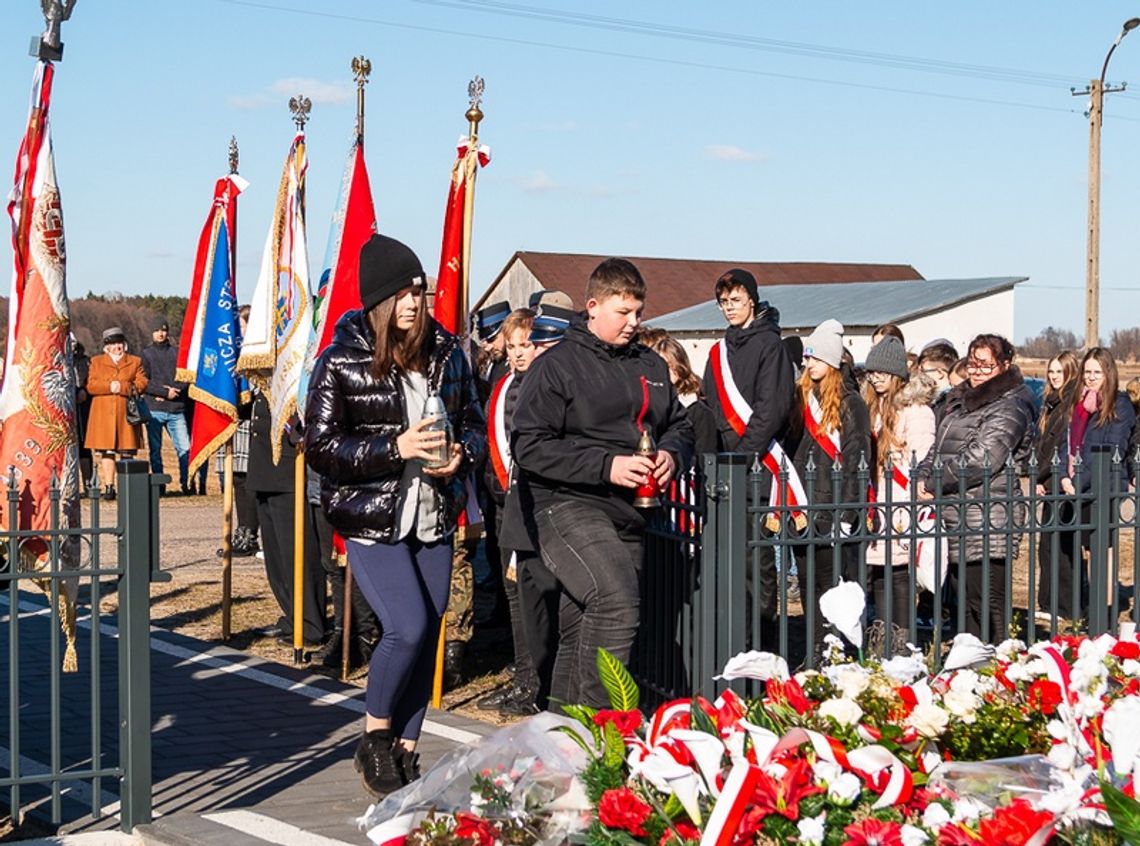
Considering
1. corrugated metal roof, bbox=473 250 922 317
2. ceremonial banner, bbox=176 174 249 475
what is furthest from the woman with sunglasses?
corrugated metal roof, bbox=473 250 922 317

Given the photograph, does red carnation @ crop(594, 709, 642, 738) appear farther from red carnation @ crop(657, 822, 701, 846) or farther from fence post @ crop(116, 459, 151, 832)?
fence post @ crop(116, 459, 151, 832)

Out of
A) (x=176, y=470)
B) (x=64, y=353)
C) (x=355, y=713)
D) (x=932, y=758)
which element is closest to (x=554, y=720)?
(x=932, y=758)

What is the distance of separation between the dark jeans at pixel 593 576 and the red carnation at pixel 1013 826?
3265mm

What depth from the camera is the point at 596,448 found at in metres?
6.04

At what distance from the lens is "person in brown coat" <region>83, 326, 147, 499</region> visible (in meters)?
18.4

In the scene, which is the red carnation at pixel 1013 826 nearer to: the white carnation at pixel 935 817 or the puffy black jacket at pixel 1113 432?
the white carnation at pixel 935 817

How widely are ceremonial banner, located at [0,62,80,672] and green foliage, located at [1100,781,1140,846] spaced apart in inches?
182

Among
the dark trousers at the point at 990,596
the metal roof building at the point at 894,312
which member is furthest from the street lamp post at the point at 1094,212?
the dark trousers at the point at 990,596

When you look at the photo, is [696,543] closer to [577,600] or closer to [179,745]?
[577,600]

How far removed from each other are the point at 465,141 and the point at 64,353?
115 inches

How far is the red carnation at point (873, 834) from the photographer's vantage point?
8.81 ft

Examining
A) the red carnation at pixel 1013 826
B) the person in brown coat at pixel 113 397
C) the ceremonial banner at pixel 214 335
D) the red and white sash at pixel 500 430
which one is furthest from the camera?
the person in brown coat at pixel 113 397

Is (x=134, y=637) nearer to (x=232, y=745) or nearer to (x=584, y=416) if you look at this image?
(x=232, y=745)

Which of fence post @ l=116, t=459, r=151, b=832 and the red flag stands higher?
the red flag
